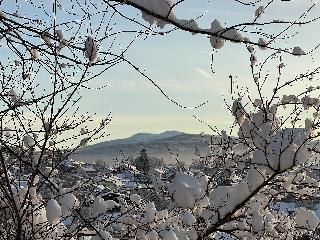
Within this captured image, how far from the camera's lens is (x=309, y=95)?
4.98 meters

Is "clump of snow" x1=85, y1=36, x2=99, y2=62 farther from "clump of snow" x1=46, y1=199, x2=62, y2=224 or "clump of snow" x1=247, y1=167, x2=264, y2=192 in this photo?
"clump of snow" x1=247, y1=167, x2=264, y2=192

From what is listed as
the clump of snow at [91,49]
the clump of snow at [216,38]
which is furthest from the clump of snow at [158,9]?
the clump of snow at [91,49]

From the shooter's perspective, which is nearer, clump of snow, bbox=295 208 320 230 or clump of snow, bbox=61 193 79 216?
clump of snow, bbox=61 193 79 216

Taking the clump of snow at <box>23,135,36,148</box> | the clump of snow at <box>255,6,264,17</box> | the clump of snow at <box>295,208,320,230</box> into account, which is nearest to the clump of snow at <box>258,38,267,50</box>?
the clump of snow at <box>255,6,264,17</box>

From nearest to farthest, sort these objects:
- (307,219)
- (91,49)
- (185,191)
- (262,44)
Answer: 1. (262,44)
2. (185,191)
3. (91,49)
4. (307,219)

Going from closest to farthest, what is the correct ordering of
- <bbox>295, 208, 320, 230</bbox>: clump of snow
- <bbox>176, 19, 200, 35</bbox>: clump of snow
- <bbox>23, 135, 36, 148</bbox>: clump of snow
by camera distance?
<bbox>176, 19, 200, 35</bbox>: clump of snow, <bbox>295, 208, 320, 230</bbox>: clump of snow, <bbox>23, 135, 36, 148</bbox>: clump of snow

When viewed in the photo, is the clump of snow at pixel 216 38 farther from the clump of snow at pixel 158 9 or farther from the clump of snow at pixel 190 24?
the clump of snow at pixel 158 9

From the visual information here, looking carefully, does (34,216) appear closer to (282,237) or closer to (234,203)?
(234,203)

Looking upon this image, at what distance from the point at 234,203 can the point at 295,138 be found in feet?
2.43

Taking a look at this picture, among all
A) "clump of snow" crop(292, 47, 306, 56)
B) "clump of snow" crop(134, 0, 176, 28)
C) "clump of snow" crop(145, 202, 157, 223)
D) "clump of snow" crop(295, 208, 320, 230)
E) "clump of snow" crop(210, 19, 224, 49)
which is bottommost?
"clump of snow" crop(295, 208, 320, 230)

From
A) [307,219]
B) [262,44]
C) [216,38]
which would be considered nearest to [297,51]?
[262,44]

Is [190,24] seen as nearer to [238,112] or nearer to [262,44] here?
[262,44]

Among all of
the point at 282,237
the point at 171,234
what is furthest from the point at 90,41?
the point at 282,237

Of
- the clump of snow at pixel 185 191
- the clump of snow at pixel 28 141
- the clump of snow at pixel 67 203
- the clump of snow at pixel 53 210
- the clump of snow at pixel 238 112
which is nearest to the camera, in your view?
the clump of snow at pixel 185 191
